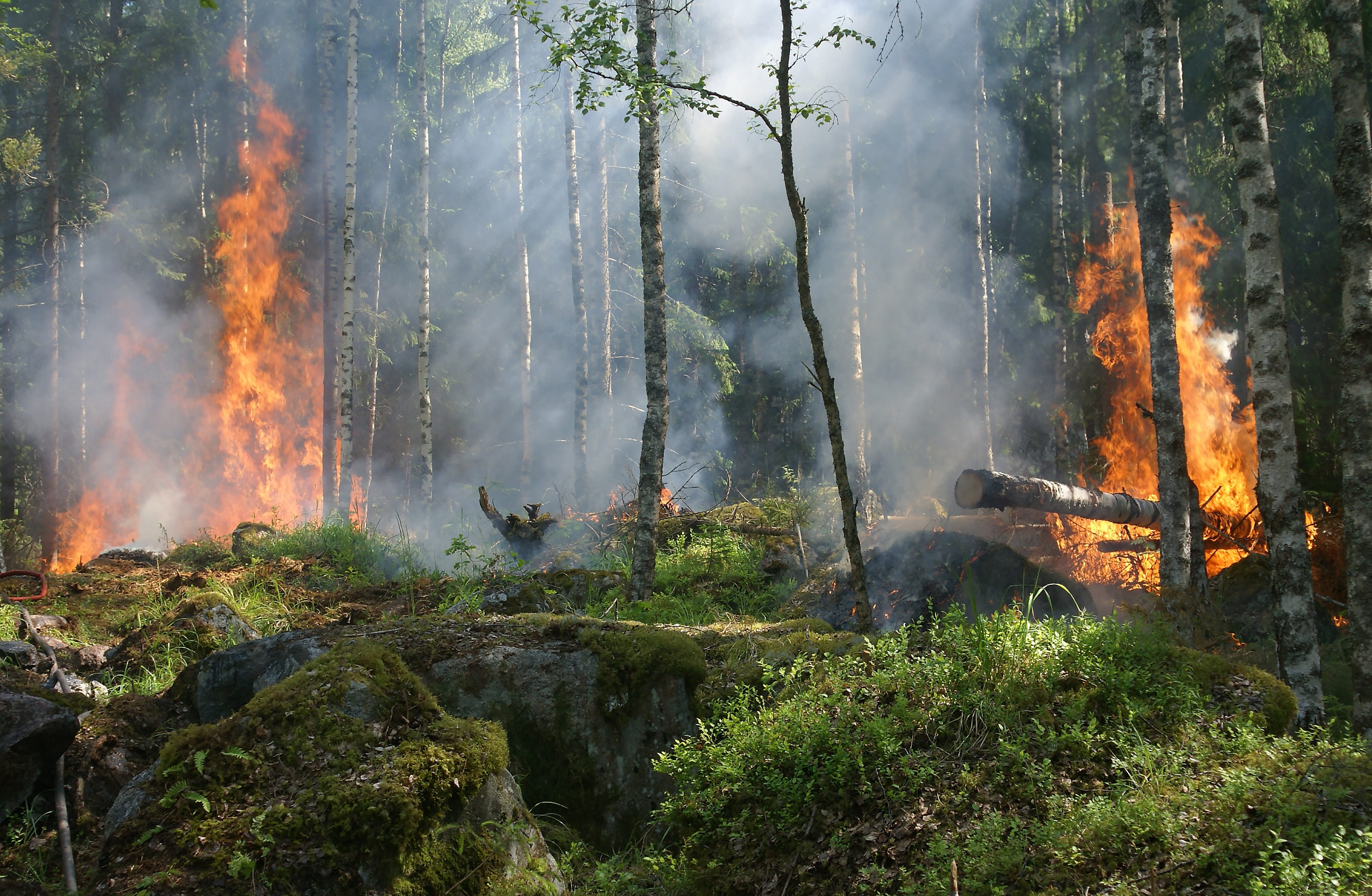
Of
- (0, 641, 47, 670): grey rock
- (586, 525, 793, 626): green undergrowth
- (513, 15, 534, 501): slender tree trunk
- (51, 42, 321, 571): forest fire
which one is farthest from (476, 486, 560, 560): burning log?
(51, 42, 321, 571): forest fire

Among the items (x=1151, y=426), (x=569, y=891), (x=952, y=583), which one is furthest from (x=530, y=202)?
(x=569, y=891)

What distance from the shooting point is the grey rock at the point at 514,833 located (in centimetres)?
335

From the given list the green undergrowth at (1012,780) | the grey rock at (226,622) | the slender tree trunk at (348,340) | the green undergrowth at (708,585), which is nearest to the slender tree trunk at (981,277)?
the green undergrowth at (708,585)

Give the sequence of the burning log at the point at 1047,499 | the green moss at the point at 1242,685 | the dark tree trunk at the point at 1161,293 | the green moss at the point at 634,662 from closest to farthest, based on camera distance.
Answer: the green moss at the point at 1242,685 < the green moss at the point at 634,662 < the dark tree trunk at the point at 1161,293 < the burning log at the point at 1047,499

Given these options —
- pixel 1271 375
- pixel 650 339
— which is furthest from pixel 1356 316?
pixel 650 339

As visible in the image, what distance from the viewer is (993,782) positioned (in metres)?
3.44

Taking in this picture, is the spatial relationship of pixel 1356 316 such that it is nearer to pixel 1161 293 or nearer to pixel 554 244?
pixel 1161 293

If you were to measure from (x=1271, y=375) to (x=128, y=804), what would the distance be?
7.62m

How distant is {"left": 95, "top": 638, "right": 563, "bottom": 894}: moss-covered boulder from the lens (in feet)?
9.30

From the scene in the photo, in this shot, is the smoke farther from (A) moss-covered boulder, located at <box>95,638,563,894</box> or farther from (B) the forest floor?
(A) moss-covered boulder, located at <box>95,638,563,894</box>

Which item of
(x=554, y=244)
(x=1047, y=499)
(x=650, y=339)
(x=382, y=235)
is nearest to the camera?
(x=650, y=339)

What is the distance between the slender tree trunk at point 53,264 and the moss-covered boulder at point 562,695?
16.6 meters

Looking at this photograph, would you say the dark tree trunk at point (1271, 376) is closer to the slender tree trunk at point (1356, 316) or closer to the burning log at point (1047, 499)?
the slender tree trunk at point (1356, 316)

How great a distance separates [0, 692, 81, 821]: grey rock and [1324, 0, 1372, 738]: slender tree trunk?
25.8 ft
